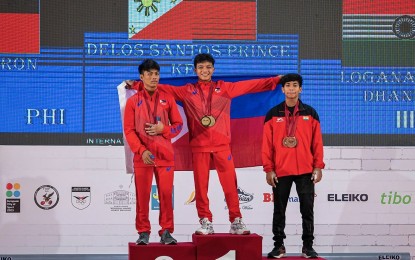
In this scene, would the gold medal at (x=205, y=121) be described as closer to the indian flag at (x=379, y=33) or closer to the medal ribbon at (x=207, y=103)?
the medal ribbon at (x=207, y=103)

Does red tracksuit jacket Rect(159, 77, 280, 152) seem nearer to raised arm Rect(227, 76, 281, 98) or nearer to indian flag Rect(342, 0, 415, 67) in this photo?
raised arm Rect(227, 76, 281, 98)

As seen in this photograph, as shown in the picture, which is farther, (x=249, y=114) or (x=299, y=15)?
(x=299, y=15)

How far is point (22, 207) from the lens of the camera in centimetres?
610

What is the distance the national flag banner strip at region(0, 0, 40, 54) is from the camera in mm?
6105

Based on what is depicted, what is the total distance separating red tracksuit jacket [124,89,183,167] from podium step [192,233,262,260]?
58 centimetres

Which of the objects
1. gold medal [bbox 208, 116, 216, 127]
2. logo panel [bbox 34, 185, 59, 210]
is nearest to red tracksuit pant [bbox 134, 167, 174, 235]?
gold medal [bbox 208, 116, 216, 127]

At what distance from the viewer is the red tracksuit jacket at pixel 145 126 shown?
4.66 meters

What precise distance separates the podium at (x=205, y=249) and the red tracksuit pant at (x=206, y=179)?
219mm

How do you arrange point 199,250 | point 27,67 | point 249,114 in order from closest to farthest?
point 199,250 → point 249,114 → point 27,67

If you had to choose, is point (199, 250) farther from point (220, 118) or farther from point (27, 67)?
point (27, 67)

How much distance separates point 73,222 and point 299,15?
9.03 ft

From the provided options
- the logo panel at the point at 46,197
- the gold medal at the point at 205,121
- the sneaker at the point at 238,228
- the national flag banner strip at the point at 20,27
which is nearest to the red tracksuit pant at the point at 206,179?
the sneaker at the point at 238,228

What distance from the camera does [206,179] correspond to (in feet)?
15.7

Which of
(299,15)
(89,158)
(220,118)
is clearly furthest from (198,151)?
(299,15)
